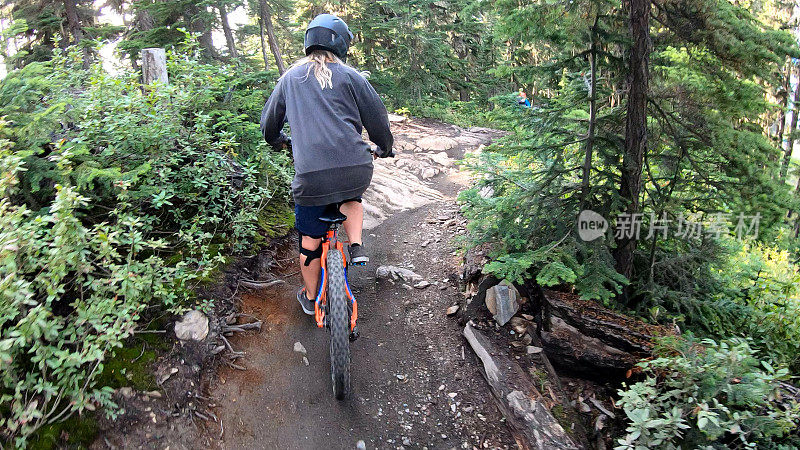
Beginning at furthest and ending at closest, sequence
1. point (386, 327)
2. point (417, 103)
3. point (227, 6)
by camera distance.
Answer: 1. point (417, 103)
2. point (227, 6)
3. point (386, 327)

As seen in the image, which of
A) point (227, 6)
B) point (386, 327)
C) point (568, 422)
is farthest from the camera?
point (227, 6)

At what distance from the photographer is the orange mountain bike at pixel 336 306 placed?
3311mm

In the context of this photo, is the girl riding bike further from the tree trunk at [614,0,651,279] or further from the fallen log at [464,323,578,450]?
the tree trunk at [614,0,651,279]

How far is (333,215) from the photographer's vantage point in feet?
12.0

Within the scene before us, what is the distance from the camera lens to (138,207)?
4117 mm

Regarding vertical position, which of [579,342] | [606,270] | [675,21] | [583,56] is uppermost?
[675,21]

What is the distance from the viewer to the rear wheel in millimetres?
3305

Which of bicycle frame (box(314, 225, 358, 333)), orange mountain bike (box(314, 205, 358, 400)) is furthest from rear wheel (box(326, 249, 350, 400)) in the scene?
bicycle frame (box(314, 225, 358, 333))

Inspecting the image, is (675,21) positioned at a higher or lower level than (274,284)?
higher

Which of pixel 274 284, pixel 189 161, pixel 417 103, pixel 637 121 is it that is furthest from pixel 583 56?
pixel 417 103

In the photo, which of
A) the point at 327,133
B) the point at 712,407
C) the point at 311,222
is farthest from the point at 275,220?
the point at 712,407

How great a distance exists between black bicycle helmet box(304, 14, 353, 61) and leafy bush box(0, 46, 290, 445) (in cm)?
183

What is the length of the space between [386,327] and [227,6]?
11916mm

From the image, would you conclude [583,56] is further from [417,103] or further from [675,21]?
[417,103]
